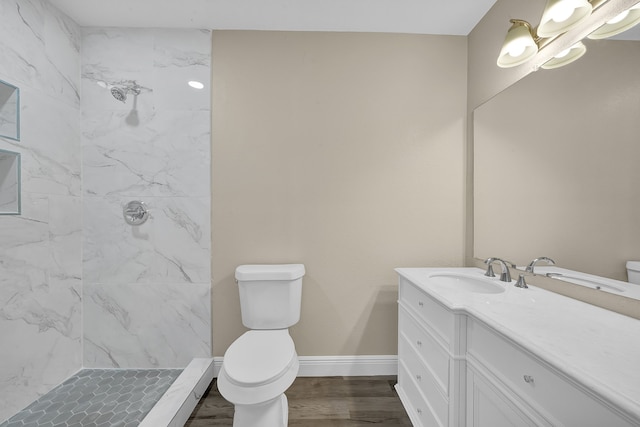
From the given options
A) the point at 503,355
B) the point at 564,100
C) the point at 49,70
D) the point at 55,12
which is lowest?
the point at 503,355

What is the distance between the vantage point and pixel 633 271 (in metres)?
0.92

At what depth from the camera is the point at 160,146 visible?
6.00 feet

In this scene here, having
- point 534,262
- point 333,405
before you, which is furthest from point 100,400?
point 534,262

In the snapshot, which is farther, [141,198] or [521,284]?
[141,198]

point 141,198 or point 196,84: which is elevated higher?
point 196,84

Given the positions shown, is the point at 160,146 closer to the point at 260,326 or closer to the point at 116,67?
the point at 116,67

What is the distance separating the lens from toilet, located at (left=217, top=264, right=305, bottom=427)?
1.15 metres

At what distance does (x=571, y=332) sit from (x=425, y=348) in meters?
0.63

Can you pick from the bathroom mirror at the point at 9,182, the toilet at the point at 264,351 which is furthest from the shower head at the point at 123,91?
the toilet at the point at 264,351

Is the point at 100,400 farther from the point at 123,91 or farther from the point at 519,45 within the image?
the point at 519,45

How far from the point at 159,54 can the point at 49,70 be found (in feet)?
1.99

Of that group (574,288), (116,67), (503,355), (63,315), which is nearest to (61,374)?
(63,315)

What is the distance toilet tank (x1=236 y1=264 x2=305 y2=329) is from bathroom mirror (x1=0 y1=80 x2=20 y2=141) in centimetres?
137

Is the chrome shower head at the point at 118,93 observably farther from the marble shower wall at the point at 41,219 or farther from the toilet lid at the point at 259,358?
the toilet lid at the point at 259,358
